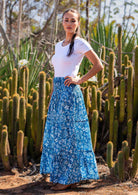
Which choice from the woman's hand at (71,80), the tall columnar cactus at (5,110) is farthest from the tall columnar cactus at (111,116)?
the tall columnar cactus at (5,110)

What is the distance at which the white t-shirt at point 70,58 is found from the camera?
2752 mm

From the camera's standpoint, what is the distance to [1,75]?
5066 mm

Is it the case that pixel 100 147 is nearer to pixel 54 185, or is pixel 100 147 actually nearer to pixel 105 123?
pixel 105 123

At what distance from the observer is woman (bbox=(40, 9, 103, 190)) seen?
281cm

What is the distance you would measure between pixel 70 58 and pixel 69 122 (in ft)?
1.90

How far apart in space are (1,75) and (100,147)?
82.7 inches

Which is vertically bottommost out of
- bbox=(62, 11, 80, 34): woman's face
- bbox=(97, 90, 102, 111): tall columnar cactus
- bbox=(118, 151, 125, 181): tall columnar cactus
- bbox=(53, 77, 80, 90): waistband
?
bbox=(118, 151, 125, 181): tall columnar cactus

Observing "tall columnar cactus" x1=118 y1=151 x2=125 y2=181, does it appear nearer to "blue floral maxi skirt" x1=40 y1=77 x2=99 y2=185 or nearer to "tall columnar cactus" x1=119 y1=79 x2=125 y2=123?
"blue floral maxi skirt" x1=40 y1=77 x2=99 y2=185

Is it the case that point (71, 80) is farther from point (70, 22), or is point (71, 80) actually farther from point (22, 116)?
point (22, 116)

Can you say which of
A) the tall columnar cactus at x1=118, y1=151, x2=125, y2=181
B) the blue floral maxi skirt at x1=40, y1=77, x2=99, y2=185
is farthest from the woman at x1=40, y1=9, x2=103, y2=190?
the tall columnar cactus at x1=118, y1=151, x2=125, y2=181

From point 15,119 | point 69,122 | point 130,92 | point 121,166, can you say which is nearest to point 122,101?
point 130,92

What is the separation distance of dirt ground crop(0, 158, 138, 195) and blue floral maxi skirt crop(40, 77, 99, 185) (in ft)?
0.41

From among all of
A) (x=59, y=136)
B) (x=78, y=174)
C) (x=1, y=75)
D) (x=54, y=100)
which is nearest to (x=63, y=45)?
(x=54, y=100)

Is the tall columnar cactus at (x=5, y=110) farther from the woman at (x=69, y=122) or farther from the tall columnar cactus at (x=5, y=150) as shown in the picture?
the woman at (x=69, y=122)
